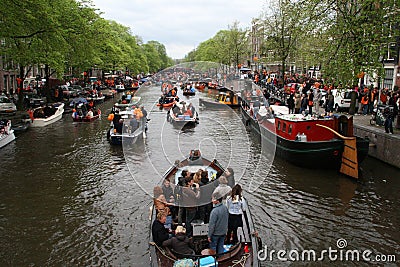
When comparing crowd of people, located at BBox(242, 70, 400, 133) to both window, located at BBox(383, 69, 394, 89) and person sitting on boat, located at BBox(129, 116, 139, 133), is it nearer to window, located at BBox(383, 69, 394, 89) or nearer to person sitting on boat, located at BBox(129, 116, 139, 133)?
window, located at BBox(383, 69, 394, 89)

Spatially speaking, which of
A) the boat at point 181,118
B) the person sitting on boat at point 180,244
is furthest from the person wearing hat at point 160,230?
the boat at point 181,118

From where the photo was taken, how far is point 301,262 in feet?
32.2

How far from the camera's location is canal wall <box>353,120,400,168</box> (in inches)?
687

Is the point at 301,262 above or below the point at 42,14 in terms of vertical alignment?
below

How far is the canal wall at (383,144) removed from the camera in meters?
17.5

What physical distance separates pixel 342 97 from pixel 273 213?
19.1 metres

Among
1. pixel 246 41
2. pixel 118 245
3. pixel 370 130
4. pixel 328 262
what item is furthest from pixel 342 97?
pixel 246 41

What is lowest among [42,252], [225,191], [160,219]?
[42,252]

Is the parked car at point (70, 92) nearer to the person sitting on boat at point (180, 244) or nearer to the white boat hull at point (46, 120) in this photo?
the white boat hull at point (46, 120)

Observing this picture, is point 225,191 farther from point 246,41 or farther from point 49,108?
point 246,41

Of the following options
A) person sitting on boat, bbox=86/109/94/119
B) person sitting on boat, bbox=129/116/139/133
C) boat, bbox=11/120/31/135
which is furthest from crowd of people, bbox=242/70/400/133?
boat, bbox=11/120/31/135

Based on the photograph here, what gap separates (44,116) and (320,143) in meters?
22.0

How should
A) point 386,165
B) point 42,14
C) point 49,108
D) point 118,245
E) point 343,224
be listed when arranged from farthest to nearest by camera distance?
point 49,108
point 42,14
point 386,165
point 343,224
point 118,245

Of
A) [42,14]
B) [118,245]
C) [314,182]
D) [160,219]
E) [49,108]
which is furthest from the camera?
[49,108]
